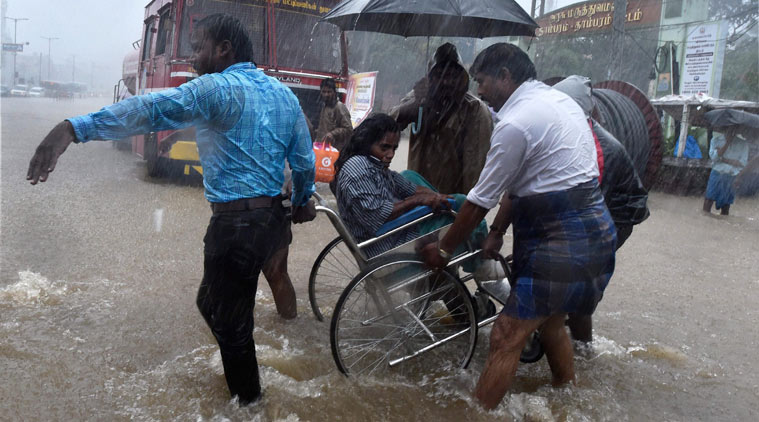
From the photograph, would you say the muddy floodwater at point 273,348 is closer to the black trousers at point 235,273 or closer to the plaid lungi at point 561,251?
the black trousers at point 235,273

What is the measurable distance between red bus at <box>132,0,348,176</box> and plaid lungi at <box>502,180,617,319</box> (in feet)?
22.3

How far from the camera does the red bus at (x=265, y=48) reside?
8.77 metres

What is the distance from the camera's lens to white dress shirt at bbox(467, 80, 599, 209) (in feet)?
8.29

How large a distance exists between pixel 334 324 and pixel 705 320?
127 inches

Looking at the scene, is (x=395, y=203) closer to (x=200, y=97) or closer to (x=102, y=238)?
(x=200, y=97)

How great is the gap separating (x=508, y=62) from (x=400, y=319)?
1448 mm

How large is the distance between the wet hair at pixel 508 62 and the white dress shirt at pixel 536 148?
66 mm

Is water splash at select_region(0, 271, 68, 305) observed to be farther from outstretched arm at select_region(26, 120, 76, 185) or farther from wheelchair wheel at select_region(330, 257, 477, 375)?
outstretched arm at select_region(26, 120, 76, 185)

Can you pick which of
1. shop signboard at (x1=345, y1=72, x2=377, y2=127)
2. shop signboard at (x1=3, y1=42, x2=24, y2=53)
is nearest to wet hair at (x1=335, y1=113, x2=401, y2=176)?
shop signboard at (x1=345, y1=72, x2=377, y2=127)

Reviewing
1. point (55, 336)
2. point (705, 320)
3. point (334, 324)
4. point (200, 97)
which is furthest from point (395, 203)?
point (705, 320)

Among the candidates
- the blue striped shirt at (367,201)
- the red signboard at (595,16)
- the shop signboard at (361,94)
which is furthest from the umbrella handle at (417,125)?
the red signboard at (595,16)

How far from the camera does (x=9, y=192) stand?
7.95 meters

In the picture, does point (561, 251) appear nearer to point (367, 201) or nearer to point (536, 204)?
point (536, 204)

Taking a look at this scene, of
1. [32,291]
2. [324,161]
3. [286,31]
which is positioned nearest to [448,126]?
[32,291]
